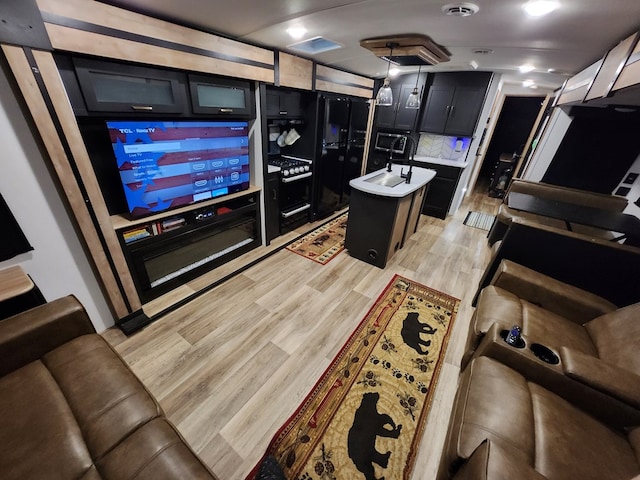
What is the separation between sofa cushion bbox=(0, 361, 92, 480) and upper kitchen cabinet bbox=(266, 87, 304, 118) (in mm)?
2915

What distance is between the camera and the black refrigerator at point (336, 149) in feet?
11.4

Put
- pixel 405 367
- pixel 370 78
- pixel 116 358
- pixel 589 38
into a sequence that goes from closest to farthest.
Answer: pixel 116 358
pixel 589 38
pixel 405 367
pixel 370 78

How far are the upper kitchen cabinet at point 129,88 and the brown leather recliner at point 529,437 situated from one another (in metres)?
2.69

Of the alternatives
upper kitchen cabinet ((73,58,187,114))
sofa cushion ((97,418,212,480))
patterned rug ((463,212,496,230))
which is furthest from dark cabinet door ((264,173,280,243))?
patterned rug ((463,212,496,230))

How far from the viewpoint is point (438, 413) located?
1588mm

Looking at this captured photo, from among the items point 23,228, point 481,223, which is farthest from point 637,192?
point 23,228

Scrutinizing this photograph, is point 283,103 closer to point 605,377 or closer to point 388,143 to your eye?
point 388,143

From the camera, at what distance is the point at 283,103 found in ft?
10.0

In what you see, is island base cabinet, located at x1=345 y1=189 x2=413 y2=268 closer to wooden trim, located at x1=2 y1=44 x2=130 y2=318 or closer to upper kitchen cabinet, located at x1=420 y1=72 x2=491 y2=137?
upper kitchen cabinet, located at x1=420 y1=72 x2=491 y2=137

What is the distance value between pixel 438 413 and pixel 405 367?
0.34 meters

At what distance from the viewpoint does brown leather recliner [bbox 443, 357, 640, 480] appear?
882 mm

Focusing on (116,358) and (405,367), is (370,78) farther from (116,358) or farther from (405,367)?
(116,358)

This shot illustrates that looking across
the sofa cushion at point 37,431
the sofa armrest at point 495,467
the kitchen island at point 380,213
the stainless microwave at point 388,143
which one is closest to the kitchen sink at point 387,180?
the kitchen island at point 380,213

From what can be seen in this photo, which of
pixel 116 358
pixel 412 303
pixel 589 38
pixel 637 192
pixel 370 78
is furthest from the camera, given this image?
pixel 370 78
